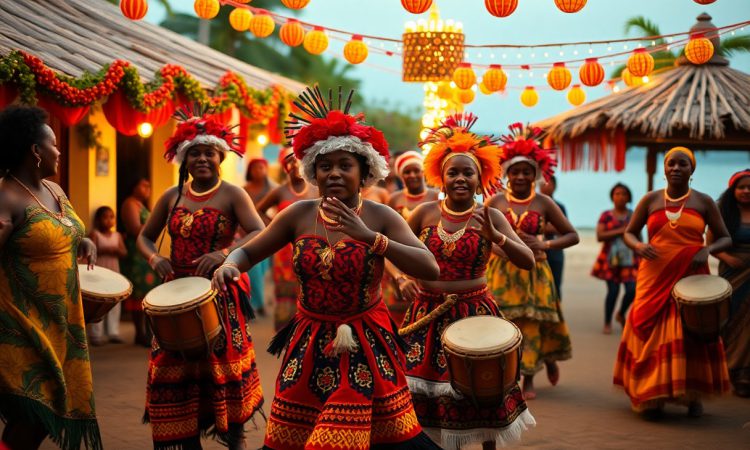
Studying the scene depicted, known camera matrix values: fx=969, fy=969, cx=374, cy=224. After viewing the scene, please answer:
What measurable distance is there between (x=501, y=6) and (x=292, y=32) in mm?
4251

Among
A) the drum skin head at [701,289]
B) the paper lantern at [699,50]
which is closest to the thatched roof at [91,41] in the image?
the drum skin head at [701,289]

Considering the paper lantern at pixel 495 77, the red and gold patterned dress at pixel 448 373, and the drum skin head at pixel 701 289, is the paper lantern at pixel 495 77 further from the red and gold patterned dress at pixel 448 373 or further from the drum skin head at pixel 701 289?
the red and gold patterned dress at pixel 448 373

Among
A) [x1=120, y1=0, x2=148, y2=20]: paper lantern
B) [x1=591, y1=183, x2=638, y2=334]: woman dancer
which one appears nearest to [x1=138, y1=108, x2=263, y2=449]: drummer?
[x1=120, y1=0, x2=148, y2=20]: paper lantern

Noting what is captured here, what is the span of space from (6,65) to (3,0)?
256 cm

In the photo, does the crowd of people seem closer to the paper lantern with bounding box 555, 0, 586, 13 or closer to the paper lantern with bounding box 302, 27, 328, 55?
the paper lantern with bounding box 555, 0, 586, 13

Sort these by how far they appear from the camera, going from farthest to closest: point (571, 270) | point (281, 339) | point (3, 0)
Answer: point (571, 270), point (3, 0), point (281, 339)

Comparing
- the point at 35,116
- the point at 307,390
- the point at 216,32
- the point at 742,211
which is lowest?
the point at 307,390

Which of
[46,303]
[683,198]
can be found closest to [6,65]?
[46,303]

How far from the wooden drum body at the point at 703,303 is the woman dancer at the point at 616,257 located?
17.9 ft

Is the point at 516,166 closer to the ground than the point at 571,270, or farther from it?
farther from it

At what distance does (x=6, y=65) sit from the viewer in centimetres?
799

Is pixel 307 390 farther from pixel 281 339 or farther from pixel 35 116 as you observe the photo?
pixel 35 116

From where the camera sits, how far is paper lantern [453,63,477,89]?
601 inches

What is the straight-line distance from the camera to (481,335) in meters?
5.86
